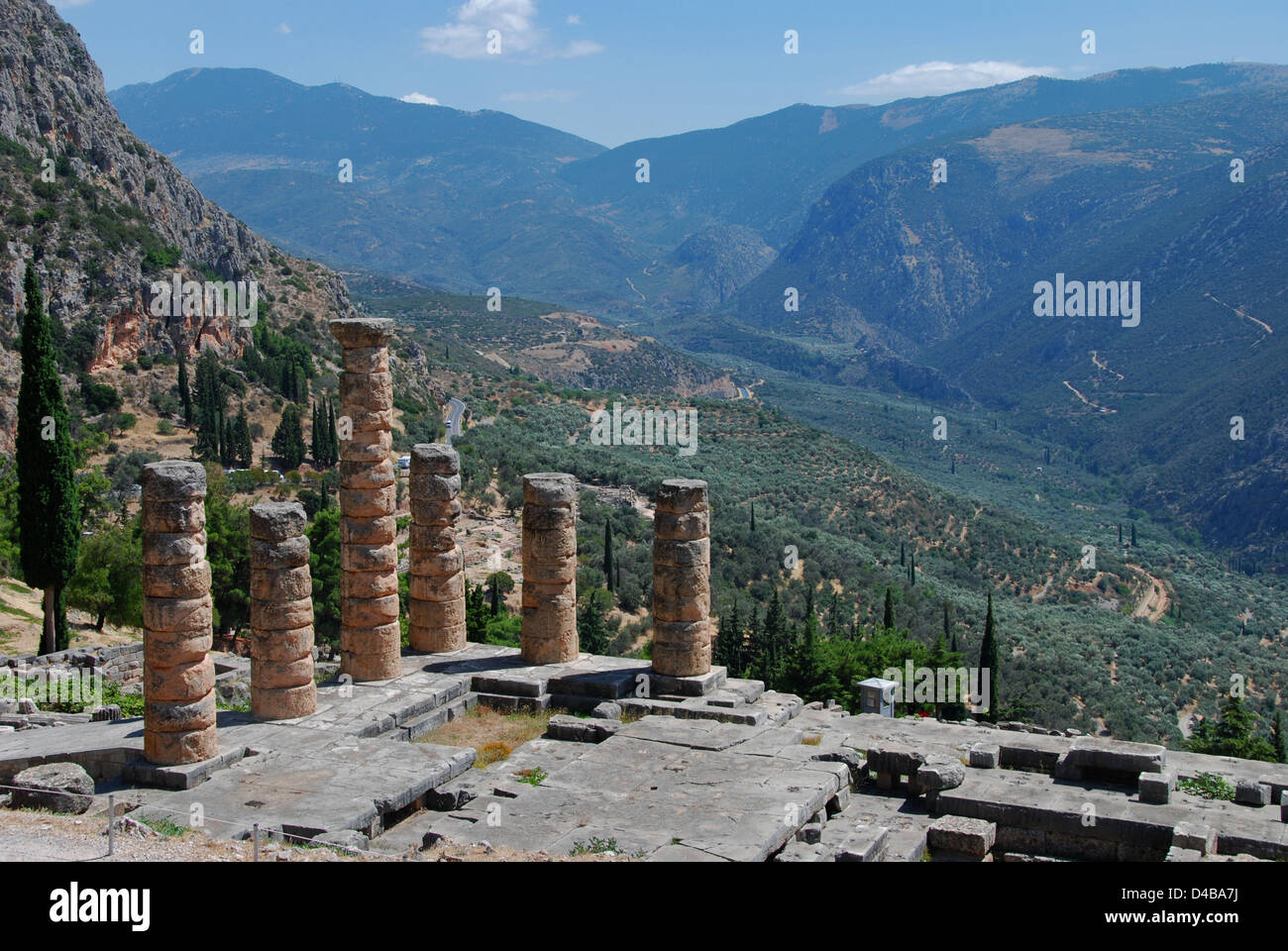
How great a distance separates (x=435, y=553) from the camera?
21.3 metres

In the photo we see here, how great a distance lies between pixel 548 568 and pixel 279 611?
4882 mm

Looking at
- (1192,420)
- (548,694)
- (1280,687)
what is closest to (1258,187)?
(1192,420)

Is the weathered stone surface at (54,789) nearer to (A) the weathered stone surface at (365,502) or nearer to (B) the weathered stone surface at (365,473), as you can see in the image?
(A) the weathered stone surface at (365,502)

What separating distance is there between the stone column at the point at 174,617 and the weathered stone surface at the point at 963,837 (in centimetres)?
932

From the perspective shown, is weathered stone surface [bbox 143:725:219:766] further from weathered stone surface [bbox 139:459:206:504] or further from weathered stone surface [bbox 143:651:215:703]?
weathered stone surface [bbox 139:459:206:504]

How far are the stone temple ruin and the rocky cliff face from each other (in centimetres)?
3678

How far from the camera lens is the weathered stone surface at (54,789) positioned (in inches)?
554

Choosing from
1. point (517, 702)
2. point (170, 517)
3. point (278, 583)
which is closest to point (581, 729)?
point (517, 702)

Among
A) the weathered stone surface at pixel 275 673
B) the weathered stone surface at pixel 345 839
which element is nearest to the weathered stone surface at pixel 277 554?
the weathered stone surface at pixel 275 673

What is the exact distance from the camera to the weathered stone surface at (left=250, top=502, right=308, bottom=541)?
17.5 meters

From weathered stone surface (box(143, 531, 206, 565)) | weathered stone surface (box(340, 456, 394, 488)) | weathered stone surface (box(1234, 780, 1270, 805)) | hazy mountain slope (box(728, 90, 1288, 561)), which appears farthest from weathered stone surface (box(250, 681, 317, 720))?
hazy mountain slope (box(728, 90, 1288, 561))

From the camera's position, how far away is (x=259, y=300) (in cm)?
7525

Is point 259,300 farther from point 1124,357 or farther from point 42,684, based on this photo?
point 1124,357
